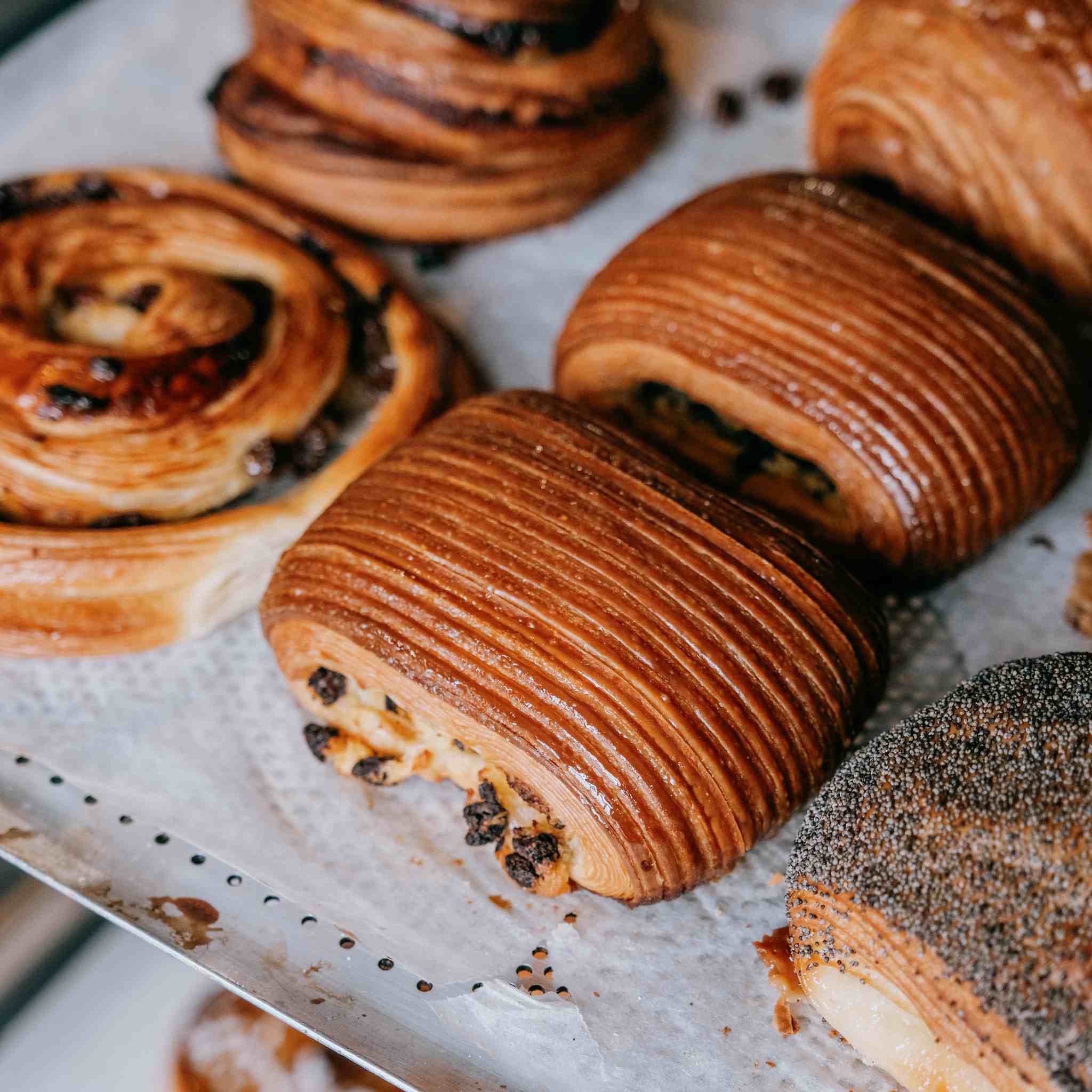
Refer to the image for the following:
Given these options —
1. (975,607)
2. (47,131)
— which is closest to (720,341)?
(975,607)

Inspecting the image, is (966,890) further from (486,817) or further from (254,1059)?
(254,1059)

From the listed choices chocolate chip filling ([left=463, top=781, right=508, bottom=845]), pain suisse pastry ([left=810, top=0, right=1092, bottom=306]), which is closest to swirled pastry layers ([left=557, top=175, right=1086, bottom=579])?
pain suisse pastry ([left=810, top=0, right=1092, bottom=306])

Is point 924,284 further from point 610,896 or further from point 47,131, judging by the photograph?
point 47,131

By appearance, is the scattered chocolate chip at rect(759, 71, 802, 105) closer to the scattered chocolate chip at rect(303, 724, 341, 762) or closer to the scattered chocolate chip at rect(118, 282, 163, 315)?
the scattered chocolate chip at rect(118, 282, 163, 315)

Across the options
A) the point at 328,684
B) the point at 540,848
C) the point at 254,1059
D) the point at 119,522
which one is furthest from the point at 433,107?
the point at 254,1059

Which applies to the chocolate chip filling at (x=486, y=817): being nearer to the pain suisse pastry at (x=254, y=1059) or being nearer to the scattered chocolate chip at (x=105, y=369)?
the pain suisse pastry at (x=254, y=1059)

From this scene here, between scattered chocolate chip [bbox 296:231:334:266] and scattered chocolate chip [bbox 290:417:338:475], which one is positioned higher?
scattered chocolate chip [bbox 296:231:334:266]
